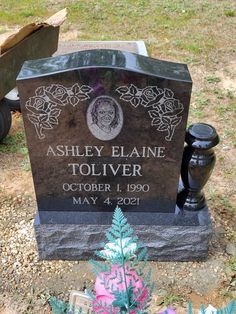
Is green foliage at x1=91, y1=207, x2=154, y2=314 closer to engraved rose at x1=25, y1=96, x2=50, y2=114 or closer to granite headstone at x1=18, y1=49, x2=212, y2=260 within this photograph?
granite headstone at x1=18, y1=49, x2=212, y2=260

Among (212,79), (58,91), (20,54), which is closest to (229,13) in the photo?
(212,79)

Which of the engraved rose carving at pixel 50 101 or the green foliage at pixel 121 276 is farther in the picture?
the engraved rose carving at pixel 50 101

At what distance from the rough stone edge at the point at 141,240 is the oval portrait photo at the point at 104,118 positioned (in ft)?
2.06

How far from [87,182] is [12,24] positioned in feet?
16.7

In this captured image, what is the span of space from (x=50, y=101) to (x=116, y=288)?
5.40 feet

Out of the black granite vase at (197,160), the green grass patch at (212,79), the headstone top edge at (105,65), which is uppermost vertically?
the headstone top edge at (105,65)

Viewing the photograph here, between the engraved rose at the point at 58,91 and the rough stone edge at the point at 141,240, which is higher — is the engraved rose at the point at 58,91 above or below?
above

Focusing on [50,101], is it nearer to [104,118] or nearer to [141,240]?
[104,118]

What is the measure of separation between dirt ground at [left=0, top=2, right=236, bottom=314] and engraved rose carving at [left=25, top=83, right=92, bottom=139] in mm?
945

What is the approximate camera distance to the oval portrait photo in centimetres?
228

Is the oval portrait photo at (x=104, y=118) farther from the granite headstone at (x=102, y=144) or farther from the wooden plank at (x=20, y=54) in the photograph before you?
the wooden plank at (x=20, y=54)

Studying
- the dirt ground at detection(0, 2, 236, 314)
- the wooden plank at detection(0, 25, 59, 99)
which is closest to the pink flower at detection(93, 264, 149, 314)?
the dirt ground at detection(0, 2, 236, 314)

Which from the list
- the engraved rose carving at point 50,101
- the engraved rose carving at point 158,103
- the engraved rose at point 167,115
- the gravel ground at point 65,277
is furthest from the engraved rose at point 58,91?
the gravel ground at point 65,277

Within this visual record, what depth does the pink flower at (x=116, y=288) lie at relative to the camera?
0.79 meters
